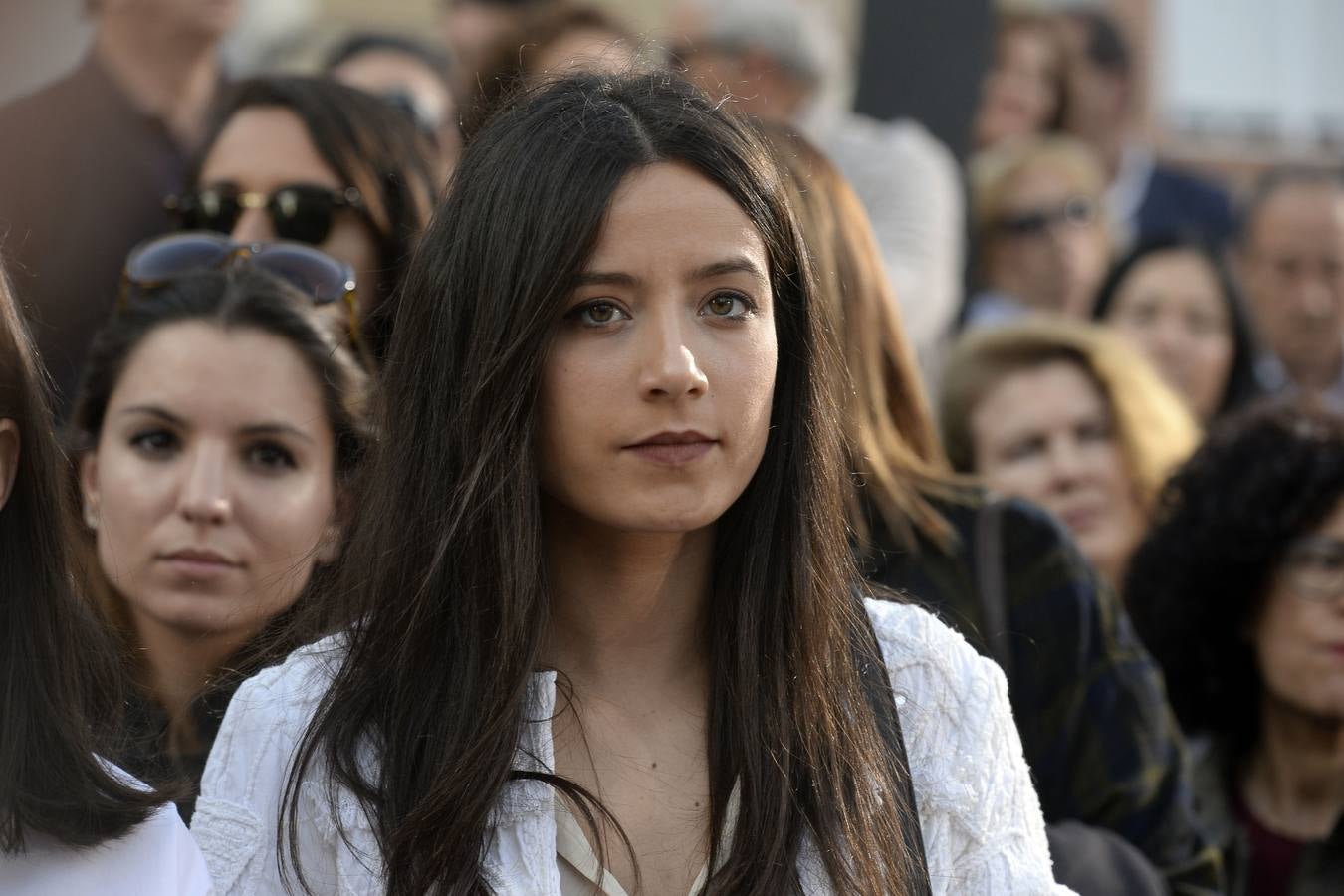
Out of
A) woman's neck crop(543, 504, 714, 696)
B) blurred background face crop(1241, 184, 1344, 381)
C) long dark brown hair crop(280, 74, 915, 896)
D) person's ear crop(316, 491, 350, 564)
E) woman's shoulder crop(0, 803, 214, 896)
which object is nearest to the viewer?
woman's shoulder crop(0, 803, 214, 896)

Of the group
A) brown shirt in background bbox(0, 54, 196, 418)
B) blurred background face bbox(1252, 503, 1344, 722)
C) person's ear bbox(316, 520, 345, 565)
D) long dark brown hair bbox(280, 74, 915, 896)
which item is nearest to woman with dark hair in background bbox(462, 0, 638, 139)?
brown shirt in background bbox(0, 54, 196, 418)

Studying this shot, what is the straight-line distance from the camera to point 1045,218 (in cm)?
590

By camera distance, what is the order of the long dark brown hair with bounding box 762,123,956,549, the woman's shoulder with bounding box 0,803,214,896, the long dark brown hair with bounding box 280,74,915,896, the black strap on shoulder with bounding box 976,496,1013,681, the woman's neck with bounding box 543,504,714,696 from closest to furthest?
the woman's shoulder with bounding box 0,803,214,896 → the long dark brown hair with bounding box 280,74,915,896 → the woman's neck with bounding box 543,504,714,696 → the black strap on shoulder with bounding box 976,496,1013,681 → the long dark brown hair with bounding box 762,123,956,549

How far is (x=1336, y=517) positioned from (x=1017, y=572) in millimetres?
1044

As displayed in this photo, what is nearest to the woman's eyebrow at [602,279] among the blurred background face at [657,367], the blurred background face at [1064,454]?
the blurred background face at [657,367]

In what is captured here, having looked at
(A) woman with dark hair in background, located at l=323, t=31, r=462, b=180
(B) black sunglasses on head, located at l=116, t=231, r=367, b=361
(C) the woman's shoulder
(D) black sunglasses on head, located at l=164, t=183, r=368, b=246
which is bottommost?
(C) the woman's shoulder

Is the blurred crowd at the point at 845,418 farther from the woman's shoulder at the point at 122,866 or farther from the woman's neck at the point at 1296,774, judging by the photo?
the woman's shoulder at the point at 122,866

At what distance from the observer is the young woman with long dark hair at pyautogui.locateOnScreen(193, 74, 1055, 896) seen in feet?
6.98

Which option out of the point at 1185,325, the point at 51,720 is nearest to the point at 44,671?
the point at 51,720

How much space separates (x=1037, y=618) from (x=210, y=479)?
1.34 m

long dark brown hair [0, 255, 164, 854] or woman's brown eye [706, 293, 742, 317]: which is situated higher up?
woman's brown eye [706, 293, 742, 317]

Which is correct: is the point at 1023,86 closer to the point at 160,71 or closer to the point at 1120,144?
the point at 1120,144

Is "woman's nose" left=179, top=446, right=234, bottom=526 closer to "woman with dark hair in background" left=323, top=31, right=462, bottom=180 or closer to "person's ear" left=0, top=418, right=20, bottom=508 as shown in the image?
"person's ear" left=0, top=418, right=20, bottom=508

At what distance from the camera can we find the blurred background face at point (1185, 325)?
5543 millimetres
